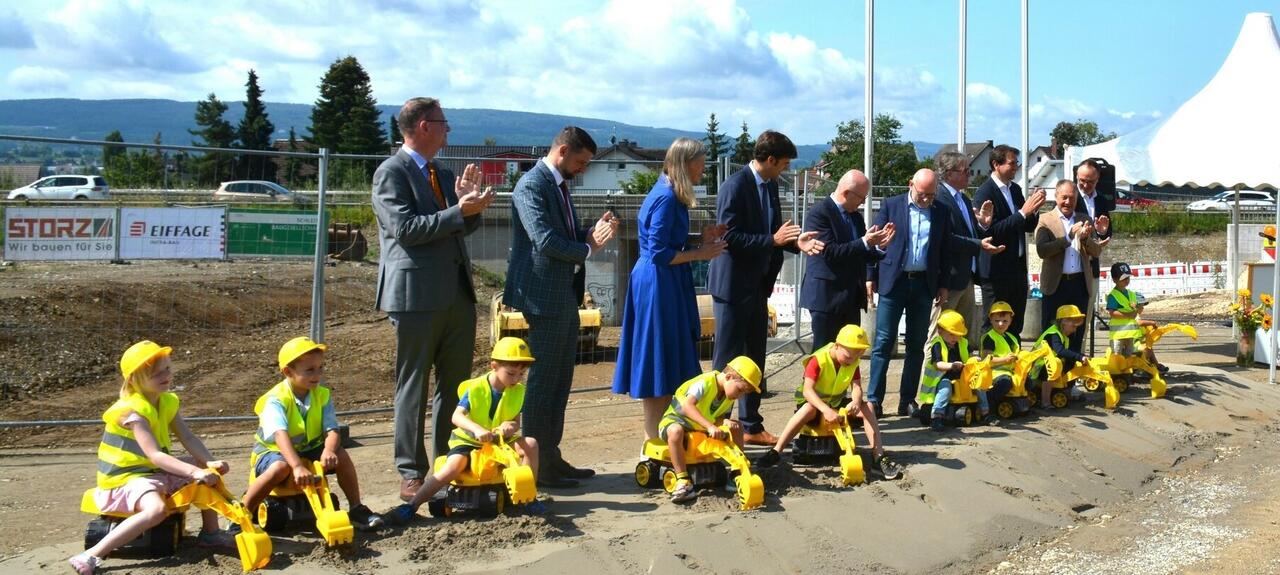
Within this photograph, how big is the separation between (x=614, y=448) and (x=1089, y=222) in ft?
16.2

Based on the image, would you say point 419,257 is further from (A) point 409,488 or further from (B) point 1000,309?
(B) point 1000,309

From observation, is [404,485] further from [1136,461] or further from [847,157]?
[847,157]

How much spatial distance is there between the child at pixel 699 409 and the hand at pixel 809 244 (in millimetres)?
1344

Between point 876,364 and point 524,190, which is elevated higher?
point 524,190

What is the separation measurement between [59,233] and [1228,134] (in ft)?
37.9

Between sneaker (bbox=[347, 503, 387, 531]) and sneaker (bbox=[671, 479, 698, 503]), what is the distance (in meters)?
1.62

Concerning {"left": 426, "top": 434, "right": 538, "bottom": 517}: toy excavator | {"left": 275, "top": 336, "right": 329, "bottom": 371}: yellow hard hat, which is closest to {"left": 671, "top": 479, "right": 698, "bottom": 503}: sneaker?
{"left": 426, "top": 434, "right": 538, "bottom": 517}: toy excavator

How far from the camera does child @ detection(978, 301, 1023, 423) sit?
29.9 ft

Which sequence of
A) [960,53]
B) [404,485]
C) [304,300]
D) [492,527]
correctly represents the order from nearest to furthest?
1. [492,527]
2. [404,485]
3. [960,53]
4. [304,300]

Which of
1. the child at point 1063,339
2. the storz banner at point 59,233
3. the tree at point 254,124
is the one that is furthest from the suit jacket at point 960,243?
the tree at point 254,124

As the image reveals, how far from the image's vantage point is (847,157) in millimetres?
55500

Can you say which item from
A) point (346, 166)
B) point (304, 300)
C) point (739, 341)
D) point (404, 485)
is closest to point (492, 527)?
point (404, 485)

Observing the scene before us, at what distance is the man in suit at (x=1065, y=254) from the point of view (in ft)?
34.0

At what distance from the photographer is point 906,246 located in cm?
902
